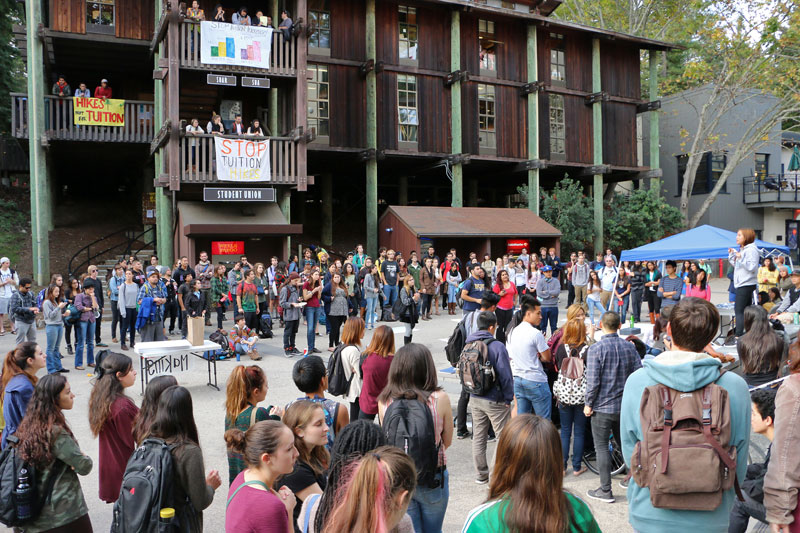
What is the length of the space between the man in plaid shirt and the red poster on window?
15046 millimetres

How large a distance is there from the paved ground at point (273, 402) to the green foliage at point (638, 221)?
55.0 feet

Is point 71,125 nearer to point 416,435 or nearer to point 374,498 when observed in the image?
point 416,435

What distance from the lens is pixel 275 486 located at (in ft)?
11.1

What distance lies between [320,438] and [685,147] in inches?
1418

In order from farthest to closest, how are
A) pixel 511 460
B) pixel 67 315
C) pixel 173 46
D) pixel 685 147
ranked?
pixel 685 147, pixel 173 46, pixel 67 315, pixel 511 460

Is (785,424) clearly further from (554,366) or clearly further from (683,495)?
(554,366)

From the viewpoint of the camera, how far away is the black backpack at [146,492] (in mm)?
3205

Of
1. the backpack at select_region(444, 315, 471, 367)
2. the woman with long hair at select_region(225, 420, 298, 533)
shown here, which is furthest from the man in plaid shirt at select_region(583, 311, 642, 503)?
A: the woman with long hair at select_region(225, 420, 298, 533)

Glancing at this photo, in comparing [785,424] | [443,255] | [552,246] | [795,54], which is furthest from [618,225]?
[785,424]

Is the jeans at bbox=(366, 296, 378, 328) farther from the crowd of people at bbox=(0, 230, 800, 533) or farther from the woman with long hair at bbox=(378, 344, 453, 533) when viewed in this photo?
the woman with long hair at bbox=(378, 344, 453, 533)

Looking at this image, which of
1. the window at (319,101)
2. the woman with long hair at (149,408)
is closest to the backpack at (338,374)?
the woman with long hair at (149,408)

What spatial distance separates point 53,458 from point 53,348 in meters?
8.16

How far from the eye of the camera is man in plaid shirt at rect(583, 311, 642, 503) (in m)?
5.70

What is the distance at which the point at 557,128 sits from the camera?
28141 mm
